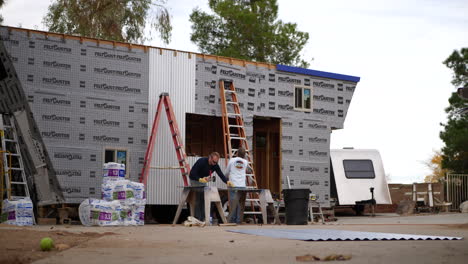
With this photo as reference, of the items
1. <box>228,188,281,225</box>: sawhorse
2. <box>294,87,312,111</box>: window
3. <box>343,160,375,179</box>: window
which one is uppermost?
<box>294,87,312,111</box>: window

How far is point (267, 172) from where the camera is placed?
2231 centimetres

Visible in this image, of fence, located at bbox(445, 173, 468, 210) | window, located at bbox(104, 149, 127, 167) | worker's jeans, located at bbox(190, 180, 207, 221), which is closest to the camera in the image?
worker's jeans, located at bbox(190, 180, 207, 221)

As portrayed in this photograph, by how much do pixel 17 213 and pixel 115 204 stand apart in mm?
2046

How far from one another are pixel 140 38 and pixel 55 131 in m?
15.6

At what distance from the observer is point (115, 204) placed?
15.0 m

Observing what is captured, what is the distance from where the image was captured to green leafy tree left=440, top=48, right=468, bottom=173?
111 feet

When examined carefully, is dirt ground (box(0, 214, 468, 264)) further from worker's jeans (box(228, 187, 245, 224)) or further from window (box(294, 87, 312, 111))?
window (box(294, 87, 312, 111))

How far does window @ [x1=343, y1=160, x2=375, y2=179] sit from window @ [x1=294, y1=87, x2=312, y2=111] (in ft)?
11.4

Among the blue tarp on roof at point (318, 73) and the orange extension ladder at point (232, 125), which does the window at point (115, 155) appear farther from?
the blue tarp on roof at point (318, 73)

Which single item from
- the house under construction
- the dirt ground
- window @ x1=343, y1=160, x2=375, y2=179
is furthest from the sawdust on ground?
window @ x1=343, y1=160, x2=375, y2=179

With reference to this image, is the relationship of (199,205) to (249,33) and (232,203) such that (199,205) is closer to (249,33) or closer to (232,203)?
(232,203)

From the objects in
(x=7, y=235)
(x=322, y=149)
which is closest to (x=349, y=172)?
(x=322, y=149)

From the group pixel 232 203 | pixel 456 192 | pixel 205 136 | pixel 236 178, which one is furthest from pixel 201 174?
pixel 456 192

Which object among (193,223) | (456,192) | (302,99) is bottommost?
(193,223)
